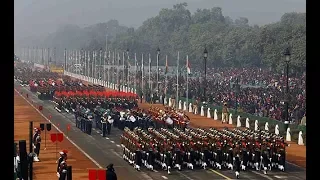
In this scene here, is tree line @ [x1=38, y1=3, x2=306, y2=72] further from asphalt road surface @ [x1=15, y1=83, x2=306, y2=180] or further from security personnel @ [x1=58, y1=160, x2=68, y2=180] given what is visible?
security personnel @ [x1=58, y1=160, x2=68, y2=180]

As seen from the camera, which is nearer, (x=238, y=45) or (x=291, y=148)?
(x=291, y=148)

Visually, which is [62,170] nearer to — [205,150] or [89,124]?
[205,150]

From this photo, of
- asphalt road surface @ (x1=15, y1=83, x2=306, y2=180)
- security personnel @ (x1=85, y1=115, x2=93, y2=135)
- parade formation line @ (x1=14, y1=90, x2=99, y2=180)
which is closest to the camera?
asphalt road surface @ (x1=15, y1=83, x2=306, y2=180)

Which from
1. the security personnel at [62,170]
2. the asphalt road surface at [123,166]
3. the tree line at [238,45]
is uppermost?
the tree line at [238,45]

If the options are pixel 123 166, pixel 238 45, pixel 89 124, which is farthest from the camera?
pixel 238 45

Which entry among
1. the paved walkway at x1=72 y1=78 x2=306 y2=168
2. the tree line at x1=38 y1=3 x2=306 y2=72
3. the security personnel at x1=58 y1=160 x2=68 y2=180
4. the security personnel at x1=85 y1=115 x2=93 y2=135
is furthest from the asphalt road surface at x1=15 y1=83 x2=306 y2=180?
the tree line at x1=38 y1=3 x2=306 y2=72

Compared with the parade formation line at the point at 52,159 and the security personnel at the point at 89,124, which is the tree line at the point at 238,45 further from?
the parade formation line at the point at 52,159

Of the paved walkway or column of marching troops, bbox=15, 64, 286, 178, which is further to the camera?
the paved walkway

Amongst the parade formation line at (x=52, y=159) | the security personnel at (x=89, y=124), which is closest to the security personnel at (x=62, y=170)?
the parade formation line at (x=52, y=159)

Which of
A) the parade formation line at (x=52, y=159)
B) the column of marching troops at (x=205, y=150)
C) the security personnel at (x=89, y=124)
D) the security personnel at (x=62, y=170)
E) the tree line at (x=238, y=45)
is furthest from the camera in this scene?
the tree line at (x=238, y=45)

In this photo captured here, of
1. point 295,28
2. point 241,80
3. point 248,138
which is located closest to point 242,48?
point 295,28

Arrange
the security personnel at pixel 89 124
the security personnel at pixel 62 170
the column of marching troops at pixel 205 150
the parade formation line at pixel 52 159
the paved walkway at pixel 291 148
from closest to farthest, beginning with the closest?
1. the security personnel at pixel 62 170
2. the parade formation line at pixel 52 159
3. the column of marching troops at pixel 205 150
4. the paved walkway at pixel 291 148
5. the security personnel at pixel 89 124

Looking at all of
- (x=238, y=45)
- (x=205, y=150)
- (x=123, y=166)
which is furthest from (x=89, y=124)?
(x=238, y=45)
